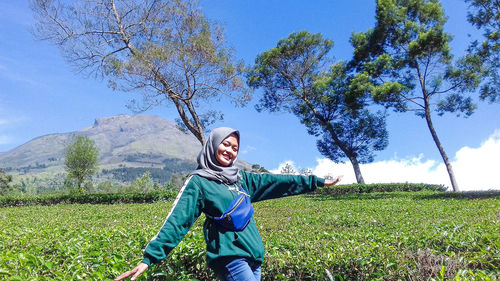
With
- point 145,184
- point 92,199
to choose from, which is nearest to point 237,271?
point 92,199

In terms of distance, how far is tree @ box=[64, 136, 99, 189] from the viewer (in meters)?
42.2

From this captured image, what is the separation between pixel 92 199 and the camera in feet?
73.8

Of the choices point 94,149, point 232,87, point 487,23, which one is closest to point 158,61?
point 232,87

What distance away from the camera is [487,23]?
19766mm

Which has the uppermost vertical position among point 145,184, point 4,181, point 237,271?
point 145,184

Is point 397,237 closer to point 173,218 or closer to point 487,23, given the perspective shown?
point 173,218

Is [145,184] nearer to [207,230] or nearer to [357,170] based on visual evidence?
[357,170]

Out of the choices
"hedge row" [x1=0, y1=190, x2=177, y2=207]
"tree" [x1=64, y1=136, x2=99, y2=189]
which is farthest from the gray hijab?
"tree" [x1=64, y1=136, x2=99, y2=189]

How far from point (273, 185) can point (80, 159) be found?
1735 inches

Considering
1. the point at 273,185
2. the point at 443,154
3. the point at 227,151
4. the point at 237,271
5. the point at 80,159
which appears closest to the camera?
the point at 237,271

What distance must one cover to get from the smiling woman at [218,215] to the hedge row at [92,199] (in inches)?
774

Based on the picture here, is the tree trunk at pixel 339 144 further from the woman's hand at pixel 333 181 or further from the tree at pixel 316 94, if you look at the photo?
the woman's hand at pixel 333 181

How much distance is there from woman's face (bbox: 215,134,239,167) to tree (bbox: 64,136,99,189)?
142 feet

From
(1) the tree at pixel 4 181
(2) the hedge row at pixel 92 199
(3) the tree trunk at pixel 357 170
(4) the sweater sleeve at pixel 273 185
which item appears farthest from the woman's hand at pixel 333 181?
(1) the tree at pixel 4 181
